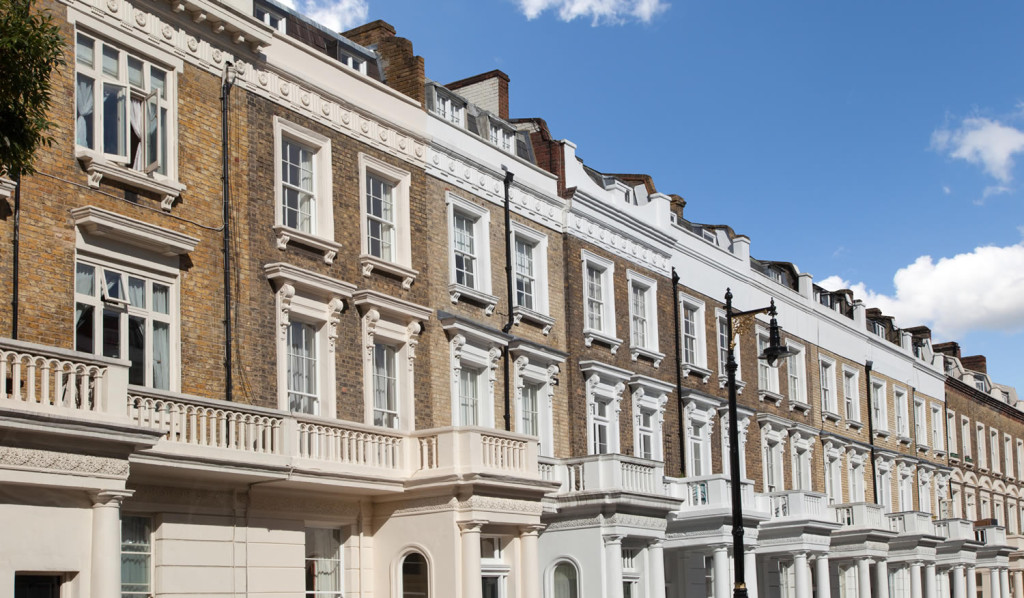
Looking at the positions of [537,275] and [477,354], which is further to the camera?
[537,275]

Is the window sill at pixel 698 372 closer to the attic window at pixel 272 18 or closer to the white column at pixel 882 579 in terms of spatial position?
the white column at pixel 882 579

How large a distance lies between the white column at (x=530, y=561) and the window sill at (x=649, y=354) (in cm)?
877

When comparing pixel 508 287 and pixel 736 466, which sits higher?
pixel 508 287

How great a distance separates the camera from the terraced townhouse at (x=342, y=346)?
18484 mm

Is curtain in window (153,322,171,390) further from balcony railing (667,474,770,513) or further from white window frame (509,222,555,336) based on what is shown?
balcony railing (667,474,770,513)

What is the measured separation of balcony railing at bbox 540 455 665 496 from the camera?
2850 cm

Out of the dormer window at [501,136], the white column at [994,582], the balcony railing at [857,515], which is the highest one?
the dormer window at [501,136]

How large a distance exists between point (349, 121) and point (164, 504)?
8.46 meters

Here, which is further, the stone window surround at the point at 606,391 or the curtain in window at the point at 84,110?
the stone window surround at the point at 606,391

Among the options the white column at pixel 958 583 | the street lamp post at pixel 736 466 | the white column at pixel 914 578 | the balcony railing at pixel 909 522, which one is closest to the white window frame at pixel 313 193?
A: the street lamp post at pixel 736 466

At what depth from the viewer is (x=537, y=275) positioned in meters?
30.4

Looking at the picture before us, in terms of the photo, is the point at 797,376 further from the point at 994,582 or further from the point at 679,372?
the point at 994,582

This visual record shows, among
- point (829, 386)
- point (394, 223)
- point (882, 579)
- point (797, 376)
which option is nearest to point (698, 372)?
point (797, 376)

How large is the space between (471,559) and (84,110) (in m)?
9.68
